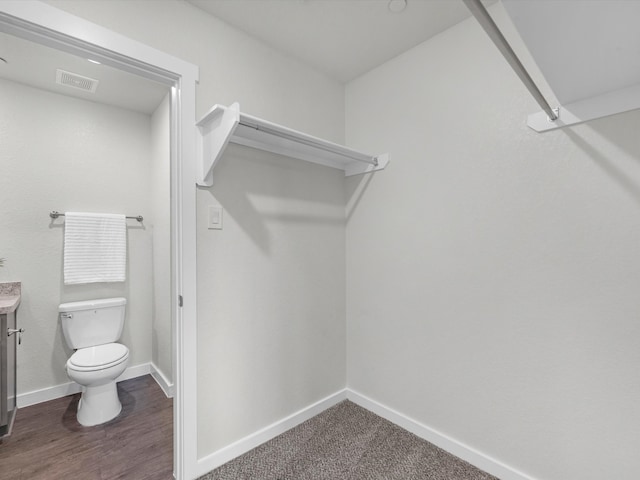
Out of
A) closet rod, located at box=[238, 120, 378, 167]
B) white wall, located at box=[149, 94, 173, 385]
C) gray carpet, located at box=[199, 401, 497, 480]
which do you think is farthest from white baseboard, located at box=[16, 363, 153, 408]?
closet rod, located at box=[238, 120, 378, 167]

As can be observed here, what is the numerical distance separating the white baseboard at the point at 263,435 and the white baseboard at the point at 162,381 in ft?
3.07

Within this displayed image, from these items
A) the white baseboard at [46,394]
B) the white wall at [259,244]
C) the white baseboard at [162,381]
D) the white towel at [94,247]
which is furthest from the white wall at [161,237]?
the white wall at [259,244]

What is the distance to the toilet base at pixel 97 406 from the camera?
2094 mm

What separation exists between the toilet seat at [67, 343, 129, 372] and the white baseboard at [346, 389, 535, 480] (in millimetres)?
1703

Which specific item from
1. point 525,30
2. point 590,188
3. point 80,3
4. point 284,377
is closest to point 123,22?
point 80,3

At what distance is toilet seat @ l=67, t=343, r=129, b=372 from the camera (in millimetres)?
2054

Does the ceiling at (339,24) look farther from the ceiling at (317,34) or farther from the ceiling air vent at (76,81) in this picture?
the ceiling air vent at (76,81)

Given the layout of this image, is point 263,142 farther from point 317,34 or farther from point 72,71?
point 72,71

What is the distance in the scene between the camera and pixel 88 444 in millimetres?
1881

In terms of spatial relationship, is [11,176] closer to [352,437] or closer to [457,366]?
[352,437]

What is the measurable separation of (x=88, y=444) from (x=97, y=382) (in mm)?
Answer: 360

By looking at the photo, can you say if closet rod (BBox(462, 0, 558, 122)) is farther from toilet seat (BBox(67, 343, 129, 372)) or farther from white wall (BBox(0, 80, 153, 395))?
white wall (BBox(0, 80, 153, 395))

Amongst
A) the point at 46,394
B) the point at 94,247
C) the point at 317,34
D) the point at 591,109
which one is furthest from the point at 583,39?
the point at 46,394

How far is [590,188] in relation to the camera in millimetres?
1302
